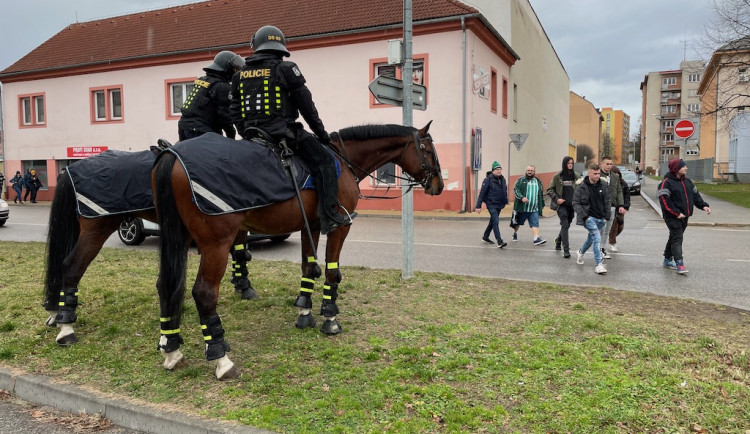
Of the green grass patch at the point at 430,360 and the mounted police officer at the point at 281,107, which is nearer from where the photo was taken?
the green grass patch at the point at 430,360

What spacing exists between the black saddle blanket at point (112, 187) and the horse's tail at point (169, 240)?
3.08ft

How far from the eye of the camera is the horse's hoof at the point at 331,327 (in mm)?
4969

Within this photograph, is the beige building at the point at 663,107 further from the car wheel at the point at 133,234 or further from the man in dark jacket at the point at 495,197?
the car wheel at the point at 133,234

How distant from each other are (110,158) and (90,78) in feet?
84.6

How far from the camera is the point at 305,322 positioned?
520cm

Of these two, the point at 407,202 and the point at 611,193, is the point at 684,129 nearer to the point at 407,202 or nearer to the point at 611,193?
the point at 611,193

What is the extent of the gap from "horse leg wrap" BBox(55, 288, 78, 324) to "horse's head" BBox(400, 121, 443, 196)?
336 cm

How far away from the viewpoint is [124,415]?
3621mm

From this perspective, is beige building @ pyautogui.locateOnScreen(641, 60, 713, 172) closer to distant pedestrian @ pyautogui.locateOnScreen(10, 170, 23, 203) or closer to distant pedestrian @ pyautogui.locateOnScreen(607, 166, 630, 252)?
distant pedestrian @ pyautogui.locateOnScreen(607, 166, 630, 252)

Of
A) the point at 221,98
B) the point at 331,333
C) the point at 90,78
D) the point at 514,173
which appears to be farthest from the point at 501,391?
the point at 90,78

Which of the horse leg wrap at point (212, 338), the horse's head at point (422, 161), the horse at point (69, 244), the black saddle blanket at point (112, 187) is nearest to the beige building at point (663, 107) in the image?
the horse's head at point (422, 161)

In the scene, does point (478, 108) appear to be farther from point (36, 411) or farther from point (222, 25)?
point (36, 411)

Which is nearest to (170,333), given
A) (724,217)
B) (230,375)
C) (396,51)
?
(230,375)

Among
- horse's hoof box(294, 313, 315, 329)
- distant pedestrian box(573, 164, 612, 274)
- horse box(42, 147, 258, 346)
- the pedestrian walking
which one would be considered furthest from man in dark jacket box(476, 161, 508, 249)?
horse box(42, 147, 258, 346)
